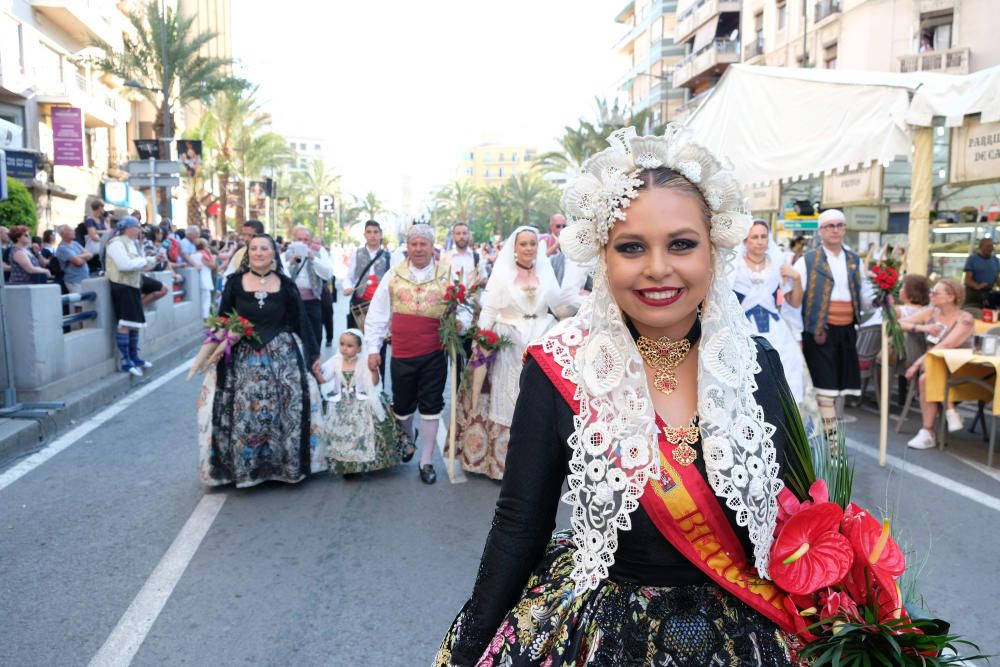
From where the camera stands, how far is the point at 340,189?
85750 millimetres

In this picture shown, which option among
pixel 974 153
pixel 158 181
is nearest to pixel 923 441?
pixel 974 153

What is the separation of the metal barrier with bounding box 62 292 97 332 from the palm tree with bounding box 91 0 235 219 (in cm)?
1858

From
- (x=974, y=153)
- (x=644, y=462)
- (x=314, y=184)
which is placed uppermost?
(x=314, y=184)

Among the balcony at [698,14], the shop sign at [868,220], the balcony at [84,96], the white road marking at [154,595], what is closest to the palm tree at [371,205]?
the balcony at [698,14]

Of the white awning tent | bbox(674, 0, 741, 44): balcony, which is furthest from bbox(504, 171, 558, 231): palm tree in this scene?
the white awning tent

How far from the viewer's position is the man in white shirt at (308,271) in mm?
11211

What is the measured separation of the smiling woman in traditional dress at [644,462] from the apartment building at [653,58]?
5754 centimetres

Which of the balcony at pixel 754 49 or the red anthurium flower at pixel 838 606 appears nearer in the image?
the red anthurium flower at pixel 838 606

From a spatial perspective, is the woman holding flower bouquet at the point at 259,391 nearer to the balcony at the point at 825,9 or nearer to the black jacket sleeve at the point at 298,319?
the black jacket sleeve at the point at 298,319

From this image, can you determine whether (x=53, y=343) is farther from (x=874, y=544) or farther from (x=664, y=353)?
(x=874, y=544)

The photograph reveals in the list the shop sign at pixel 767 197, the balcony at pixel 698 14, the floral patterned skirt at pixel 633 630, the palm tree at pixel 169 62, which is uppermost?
the balcony at pixel 698 14

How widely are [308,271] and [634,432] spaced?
394 inches

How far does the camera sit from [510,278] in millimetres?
6625

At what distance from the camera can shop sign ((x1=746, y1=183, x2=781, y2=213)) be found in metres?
14.2
